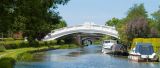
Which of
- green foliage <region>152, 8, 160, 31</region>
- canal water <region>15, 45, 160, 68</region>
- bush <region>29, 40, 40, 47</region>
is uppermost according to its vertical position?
green foliage <region>152, 8, 160, 31</region>

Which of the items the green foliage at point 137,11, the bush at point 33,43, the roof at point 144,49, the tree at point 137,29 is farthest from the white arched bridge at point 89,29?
the roof at point 144,49

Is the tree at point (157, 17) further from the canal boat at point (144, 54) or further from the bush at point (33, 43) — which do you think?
the canal boat at point (144, 54)

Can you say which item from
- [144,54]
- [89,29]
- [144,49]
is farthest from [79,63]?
[89,29]

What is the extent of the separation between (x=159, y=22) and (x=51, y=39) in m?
35.5

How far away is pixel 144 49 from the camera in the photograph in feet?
208

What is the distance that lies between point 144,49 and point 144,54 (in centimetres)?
94

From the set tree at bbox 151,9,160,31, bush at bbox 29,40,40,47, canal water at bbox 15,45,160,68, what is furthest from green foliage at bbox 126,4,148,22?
canal water at bbox 15,45,160,68

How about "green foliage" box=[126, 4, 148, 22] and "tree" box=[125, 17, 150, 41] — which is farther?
"green foliage" box=[126, 4, 148, 22]

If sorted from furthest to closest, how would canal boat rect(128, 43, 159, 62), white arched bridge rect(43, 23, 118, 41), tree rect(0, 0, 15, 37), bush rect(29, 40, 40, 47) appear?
white arched bridge rect(43, 23, 118, 41) → bush rect(29, 40, 40, 47) → canal boat rect(128, 43, 159, 62) → tree rect(0, 0, 15, 37)

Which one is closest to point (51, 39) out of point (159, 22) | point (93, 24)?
point (93, 24)

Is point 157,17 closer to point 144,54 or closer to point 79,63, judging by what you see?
point 144,54

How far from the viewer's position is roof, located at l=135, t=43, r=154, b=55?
62.8 meters

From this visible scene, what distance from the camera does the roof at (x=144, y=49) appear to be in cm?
6275

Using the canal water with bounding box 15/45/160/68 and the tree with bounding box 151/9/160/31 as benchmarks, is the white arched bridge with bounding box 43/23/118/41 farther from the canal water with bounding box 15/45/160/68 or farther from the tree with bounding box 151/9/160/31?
the canal water with bounding box 15/45/160/68
